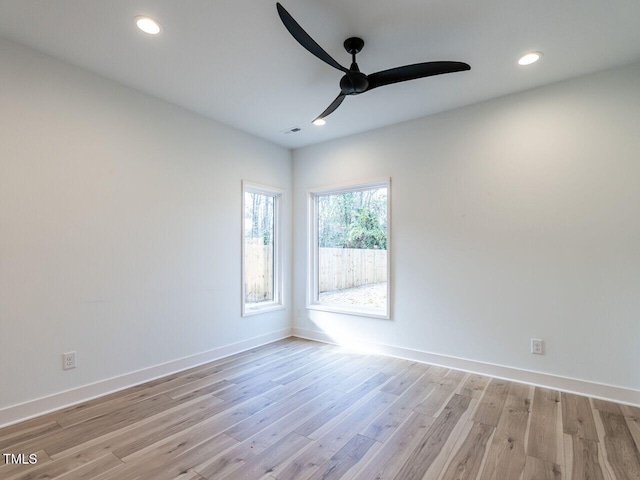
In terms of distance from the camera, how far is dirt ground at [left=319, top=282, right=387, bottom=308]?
4023 millimetres

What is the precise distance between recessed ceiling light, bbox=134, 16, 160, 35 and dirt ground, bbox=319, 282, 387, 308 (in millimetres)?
3271

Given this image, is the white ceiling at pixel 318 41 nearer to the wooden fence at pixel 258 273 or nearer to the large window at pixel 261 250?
the large window at pixel 261 250

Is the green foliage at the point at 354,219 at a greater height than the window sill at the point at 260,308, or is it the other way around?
the green foliage at the point at 354,219

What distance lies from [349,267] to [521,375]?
2.20m

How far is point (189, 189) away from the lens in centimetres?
345

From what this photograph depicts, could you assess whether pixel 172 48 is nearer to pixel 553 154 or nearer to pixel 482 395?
pixel 553 154

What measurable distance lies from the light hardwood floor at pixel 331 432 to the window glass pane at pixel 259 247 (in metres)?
1.36

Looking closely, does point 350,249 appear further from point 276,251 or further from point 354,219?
point 276,251

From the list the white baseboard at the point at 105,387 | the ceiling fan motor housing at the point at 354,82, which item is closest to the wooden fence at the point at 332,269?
the white baseboard at the point at 105,387

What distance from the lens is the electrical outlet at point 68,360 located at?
254 centimetres

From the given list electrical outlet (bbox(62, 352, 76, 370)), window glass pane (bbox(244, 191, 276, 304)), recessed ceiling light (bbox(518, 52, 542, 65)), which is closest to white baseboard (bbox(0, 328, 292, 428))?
electrical outlet (bbox(62, 352, 76, 370))

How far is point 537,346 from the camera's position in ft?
9.73

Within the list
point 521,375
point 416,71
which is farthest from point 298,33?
point 521,375

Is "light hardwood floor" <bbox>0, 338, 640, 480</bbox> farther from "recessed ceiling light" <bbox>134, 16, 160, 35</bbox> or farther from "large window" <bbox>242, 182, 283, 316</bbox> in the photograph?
"recessed ceiling light" <bbox>134, 16, 160, 35</bbox>
